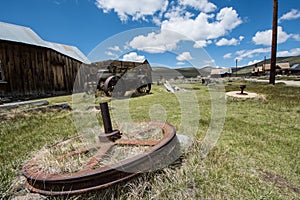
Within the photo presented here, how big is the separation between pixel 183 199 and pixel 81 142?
1.48 meters

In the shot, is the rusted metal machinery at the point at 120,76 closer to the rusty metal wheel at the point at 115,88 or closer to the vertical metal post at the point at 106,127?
the rusty metal wheel at the point at 115,88

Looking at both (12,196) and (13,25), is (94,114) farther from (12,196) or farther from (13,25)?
(13,25)

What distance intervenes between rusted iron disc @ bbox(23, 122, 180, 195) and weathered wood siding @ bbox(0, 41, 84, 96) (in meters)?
9.17

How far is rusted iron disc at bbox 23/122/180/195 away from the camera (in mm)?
1284

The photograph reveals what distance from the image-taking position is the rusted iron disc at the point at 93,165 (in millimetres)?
1284

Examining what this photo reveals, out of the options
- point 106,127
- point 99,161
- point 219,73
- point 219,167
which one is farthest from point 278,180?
point 219,73

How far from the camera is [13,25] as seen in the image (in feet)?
37.5

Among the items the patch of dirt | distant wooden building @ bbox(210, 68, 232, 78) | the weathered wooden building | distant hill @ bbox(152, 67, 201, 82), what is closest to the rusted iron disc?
the patch of dirt

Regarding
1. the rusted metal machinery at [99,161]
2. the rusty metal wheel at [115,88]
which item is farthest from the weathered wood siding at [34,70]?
the rusted metal machinery at [99,161]

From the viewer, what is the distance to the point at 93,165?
5.10ft

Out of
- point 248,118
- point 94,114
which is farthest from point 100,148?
point 248,118

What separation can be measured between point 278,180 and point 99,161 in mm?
1771

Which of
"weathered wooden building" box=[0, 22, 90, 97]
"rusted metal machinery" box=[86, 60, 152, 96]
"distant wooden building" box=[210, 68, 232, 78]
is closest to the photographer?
"rusted metal machinery" box=[86, 60, 152, 96]

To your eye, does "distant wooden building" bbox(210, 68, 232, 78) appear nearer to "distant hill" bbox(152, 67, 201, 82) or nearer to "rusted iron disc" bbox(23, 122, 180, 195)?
"distant hill" bbox(152, 67, 201, 82)
